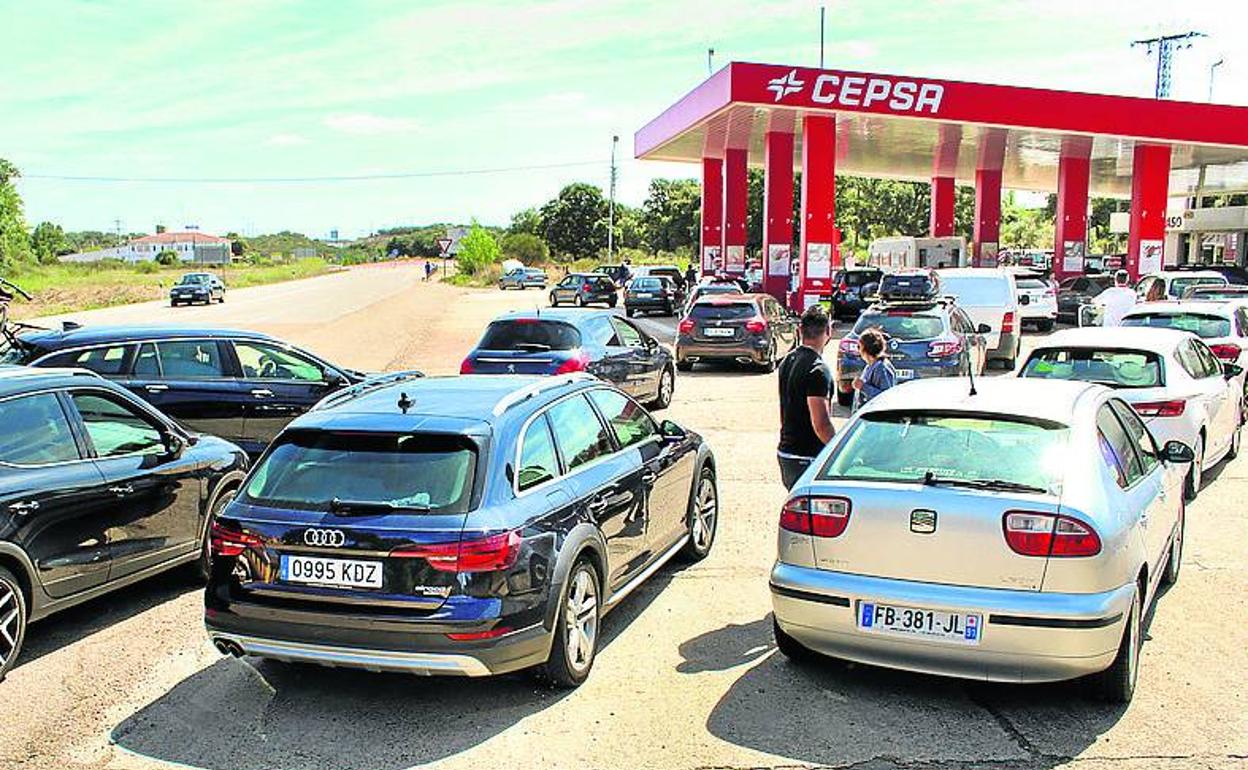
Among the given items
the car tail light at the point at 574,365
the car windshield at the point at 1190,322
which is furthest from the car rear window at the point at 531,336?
the car windshield at the point at 1190,322

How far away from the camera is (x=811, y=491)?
5297 mm

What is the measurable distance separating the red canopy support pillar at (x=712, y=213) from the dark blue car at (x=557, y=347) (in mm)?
28295

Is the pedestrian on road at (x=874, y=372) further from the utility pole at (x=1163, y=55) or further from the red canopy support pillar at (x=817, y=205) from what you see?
the utility pole at (x=1163, y=55)

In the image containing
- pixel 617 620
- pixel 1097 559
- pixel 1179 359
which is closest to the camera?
pixel 1097 559

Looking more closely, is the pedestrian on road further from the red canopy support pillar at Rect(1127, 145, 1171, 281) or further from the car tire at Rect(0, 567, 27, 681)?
the red canopy support pillar at Rect(1127, 145, 1171, 281)

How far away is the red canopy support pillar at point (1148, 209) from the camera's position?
Result: 36.3 m

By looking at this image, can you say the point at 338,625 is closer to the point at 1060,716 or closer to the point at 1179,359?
the point at 1060,716

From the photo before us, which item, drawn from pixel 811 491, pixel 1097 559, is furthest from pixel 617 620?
pixel 1097 559

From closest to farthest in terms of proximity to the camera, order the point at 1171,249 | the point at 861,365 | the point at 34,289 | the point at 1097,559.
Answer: the point at 1097,559 < the point at 861,365 < the point at 1171,249 < the point at 34,289

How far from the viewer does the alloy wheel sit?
5.41 metres

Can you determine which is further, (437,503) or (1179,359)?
(1179,359)

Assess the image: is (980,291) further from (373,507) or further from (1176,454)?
(373,507)

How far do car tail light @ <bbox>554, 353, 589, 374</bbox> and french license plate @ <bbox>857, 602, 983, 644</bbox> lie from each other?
27.2 ft

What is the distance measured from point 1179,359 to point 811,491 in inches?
242
